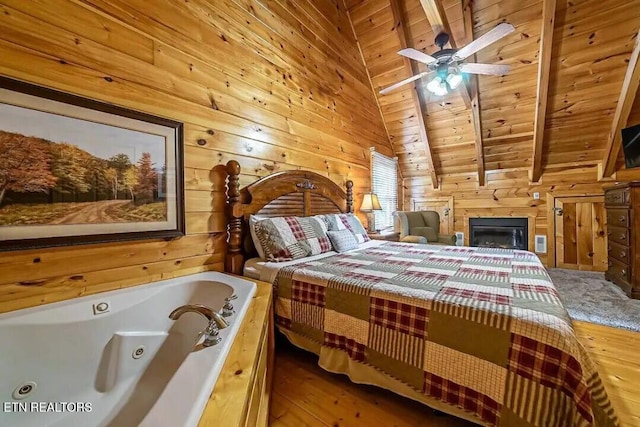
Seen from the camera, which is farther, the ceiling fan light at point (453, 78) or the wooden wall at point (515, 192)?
the wooden wall at point (515, 192)

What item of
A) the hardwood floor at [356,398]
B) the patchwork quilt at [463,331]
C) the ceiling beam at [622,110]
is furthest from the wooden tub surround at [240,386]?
the ceiling beam at [622,110]

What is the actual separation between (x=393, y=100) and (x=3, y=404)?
4858 mm

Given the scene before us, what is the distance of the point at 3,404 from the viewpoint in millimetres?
977

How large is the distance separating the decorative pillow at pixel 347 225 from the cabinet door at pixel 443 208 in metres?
2.81

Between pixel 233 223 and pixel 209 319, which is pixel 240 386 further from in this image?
pixel 233 223

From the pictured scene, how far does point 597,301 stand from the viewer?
275 centimetres

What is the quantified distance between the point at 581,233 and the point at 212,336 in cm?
539

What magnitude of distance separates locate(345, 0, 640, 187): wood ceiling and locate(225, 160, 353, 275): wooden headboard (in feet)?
6.73

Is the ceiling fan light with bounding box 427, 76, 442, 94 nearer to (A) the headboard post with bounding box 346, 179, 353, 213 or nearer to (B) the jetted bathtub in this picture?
(A) the headboard post with bounding box 346, 179, 353, 213

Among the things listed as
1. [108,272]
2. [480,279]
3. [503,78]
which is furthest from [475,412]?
[503,78]

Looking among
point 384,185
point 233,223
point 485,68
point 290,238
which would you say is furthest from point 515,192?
point 233,223

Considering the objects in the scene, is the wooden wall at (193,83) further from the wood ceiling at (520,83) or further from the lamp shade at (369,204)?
the wood ceiling at (520,83)

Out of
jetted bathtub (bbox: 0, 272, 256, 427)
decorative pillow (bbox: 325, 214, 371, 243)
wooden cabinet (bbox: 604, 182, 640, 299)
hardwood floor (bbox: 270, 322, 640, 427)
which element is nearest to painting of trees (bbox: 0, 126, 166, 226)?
jetted bathtub (bbox: 0, 272, 256, 427)

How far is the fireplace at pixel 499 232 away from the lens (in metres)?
4.49
